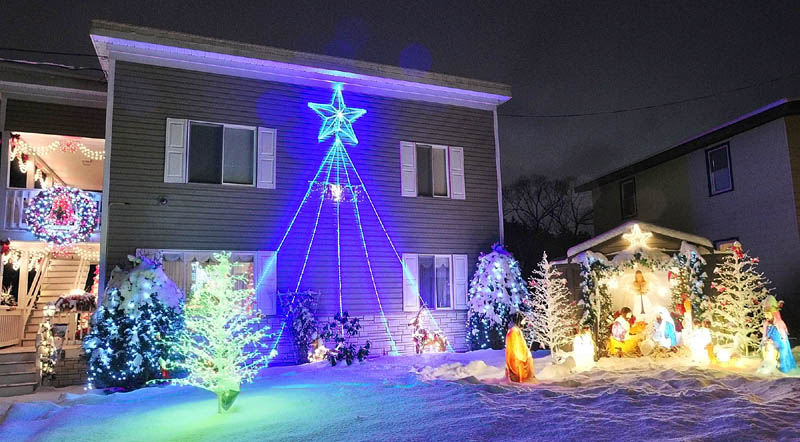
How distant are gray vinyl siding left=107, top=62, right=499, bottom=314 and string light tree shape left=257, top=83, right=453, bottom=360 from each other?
0.10 metres

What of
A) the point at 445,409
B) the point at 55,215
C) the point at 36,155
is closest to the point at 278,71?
the point at 55,215

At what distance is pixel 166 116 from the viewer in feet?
38.1

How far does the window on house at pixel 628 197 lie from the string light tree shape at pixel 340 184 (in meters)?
11.5

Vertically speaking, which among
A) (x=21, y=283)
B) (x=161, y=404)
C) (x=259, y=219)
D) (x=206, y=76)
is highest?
(x=206, y=76)

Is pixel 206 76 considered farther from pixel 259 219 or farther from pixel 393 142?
pixel 393 142

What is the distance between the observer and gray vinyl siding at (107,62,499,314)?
37.0ft

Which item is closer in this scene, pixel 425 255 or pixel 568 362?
pixel 568 362

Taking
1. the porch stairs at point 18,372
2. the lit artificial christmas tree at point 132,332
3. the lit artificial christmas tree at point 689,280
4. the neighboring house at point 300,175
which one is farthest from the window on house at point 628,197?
the porch stairs at point 18,372

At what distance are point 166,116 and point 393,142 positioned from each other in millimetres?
5174

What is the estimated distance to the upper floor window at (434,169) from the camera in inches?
543

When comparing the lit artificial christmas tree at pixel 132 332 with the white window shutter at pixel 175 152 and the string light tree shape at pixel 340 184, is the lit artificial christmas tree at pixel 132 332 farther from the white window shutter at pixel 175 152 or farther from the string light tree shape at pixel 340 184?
the string light tree shape at pixel 340 184

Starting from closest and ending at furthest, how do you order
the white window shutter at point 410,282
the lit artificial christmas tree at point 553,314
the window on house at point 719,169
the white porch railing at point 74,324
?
1. the lit artificial christmas tree at point 553,314
2. the white porch railing at point 74,324
3. the white window shutter at point 410,282
4. the window on house at point 719,169

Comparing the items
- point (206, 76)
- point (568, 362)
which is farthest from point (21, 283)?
point (568, 362)

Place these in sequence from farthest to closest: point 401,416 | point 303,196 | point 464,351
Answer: point 464,351, point 303,196, point 401,416
